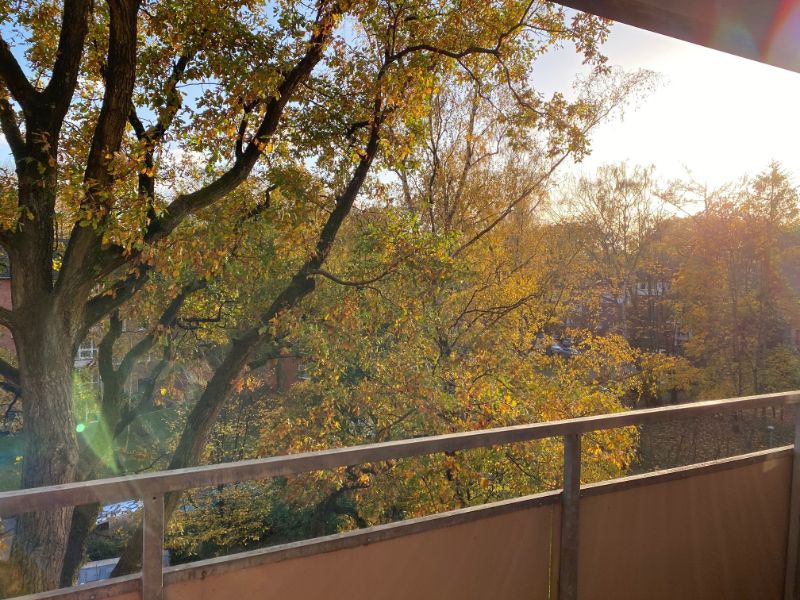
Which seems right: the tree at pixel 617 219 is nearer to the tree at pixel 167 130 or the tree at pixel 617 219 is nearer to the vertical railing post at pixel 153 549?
the tree at pixel 167 130

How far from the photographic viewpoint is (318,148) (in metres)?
7.76

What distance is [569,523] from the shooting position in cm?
184

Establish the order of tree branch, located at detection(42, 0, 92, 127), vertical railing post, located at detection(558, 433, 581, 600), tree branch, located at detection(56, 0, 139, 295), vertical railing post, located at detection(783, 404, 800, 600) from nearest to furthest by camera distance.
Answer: vertical railing post, located at detection(558, 433, 581, 600), vertical railing post, located at detection(783, 404, 800, 600), tree branch, located at detection(56, 0, 139, 295), tree branch, located at detection(42, 0, 92, 127)

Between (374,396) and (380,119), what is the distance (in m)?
5.18

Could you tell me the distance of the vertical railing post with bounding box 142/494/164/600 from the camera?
120cm

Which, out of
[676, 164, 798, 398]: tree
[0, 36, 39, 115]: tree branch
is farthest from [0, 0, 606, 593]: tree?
[676, 164, 798, 398]: tree

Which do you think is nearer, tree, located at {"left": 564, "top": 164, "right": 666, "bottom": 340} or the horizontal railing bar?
the horizontal railing bar

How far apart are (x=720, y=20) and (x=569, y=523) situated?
6.43ft

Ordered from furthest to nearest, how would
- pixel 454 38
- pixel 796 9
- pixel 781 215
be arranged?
1. pixel 781 215
2. pixel 454 38
3. pixel 796 9

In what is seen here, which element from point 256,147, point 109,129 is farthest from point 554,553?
point 256,147

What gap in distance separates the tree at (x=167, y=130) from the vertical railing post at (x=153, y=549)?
165 inches

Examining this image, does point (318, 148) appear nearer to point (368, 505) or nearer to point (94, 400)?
point (94, 400)

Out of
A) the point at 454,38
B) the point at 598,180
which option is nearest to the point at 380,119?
the point at 454,38

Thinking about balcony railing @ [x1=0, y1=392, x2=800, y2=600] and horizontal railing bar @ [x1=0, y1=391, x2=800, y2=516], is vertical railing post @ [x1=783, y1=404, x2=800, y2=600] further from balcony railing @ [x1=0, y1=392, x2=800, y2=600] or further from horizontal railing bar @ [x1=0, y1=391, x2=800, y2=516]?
horizontal railing bar @ [x1=0, y1=391, x2=800, y2=516]
